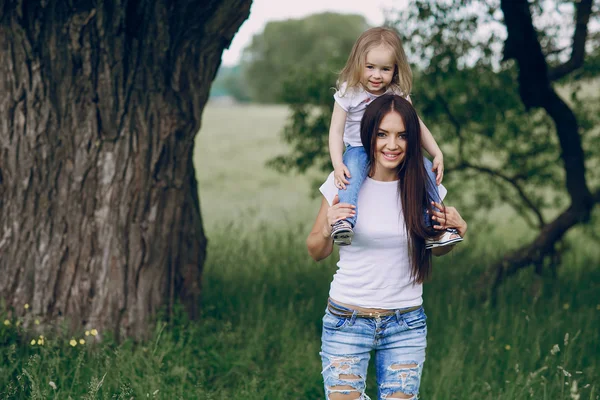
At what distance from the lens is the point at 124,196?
12.9ft

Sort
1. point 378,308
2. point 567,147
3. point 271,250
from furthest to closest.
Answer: point 271,250 → point 567,147 → point 378,308

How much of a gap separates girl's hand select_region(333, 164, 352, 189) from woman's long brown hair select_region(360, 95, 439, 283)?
0.12m

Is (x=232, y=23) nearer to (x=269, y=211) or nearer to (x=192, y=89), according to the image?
(x=192, y=89)

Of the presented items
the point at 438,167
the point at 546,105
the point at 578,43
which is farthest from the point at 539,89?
the point at 438,167

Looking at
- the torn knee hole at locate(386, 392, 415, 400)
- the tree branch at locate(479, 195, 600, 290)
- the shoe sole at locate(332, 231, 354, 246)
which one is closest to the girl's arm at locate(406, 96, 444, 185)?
the shoe sole at locate(332, 231, 354, 246)

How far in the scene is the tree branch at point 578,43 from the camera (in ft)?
18.7

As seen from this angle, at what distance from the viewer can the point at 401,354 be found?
8.89 feet

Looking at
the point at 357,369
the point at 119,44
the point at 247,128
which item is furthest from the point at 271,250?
the point at 247,128

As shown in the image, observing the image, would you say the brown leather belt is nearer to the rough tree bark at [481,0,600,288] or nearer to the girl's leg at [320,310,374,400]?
the girl's leg at [320,310,374,400]

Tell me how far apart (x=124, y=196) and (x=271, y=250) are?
2.63 metres

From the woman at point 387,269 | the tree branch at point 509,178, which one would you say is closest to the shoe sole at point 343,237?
the woman at point 387,269

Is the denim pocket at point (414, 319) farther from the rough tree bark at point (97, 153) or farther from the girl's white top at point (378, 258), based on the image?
the rough tree bark at point (97, 153)

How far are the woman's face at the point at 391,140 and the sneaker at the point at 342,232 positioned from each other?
0.33 metres

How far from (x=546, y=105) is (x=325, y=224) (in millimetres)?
3682
